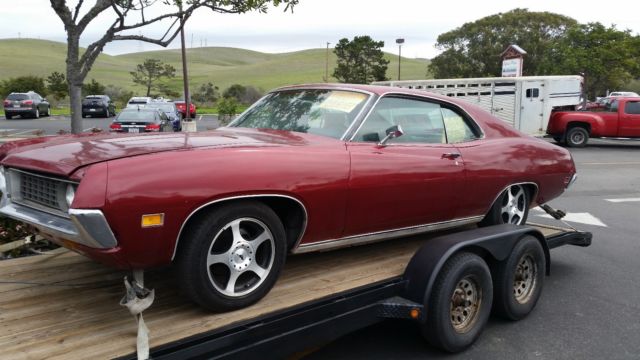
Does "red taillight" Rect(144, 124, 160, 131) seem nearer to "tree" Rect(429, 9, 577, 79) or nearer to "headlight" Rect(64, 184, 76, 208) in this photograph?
"headlight" Rect(64, 184, 76, 208)

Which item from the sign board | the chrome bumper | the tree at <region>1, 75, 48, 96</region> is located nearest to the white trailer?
the sign board

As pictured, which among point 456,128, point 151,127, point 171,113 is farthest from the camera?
point 171,113

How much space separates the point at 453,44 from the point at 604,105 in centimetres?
3498

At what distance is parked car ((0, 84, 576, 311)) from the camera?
2721mm

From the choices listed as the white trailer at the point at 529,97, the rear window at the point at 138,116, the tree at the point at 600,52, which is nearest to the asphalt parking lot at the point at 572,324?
the rear window at the point at 138,116

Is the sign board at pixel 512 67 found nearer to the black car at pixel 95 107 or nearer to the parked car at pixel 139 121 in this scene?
the parked car at pixel 139 121

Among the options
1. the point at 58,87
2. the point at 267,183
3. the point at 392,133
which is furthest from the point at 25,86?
the point at 267,183

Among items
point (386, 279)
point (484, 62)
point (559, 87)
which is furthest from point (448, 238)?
point (484, 62)

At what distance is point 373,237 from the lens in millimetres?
3793

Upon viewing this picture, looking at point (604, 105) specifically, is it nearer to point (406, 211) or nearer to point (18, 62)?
point (406, 211)

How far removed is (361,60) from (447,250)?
4298cm

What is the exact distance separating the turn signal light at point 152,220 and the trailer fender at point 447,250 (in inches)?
63.0

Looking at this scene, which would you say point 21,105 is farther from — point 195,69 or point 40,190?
point 195,69

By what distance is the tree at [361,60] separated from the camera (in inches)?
1761
